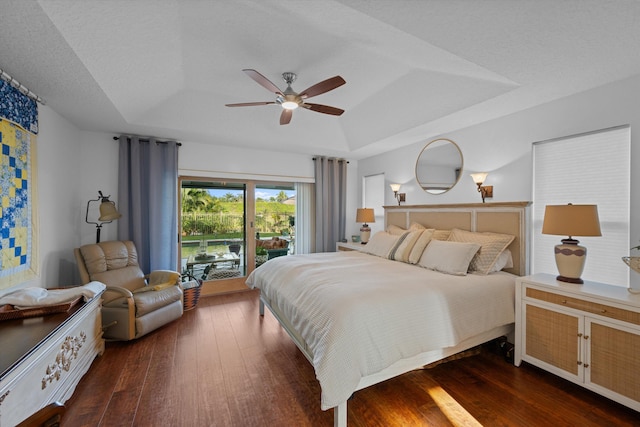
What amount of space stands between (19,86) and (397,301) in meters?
3.45

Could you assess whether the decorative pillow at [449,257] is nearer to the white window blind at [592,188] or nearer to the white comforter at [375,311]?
the white comforter at [375,311]

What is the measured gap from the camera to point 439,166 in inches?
149

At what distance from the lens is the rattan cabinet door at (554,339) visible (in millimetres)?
2008

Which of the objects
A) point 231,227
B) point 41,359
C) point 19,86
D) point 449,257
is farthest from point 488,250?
point 19,86

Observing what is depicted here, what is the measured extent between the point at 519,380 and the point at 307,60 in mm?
3394

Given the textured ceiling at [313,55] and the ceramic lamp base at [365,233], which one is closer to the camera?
the textured ceiling at [313,55]

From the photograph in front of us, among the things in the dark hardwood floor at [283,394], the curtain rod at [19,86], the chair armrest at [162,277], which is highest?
the curtain rod at [19,86]

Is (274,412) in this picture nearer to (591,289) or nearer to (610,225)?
(591,289)

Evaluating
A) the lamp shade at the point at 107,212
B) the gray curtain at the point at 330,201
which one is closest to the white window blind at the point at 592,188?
the gray curtain at the point at 330,201

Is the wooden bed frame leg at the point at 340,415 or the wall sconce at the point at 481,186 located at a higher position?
the wall sconce at the point at 481,186

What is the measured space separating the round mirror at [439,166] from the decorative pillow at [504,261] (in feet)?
3.76

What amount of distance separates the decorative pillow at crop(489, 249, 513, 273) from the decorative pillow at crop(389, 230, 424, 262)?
34.4 inches

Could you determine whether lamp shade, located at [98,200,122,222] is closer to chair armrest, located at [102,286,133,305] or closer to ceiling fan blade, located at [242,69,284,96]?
chair armrest, located at [102,286,133,305]

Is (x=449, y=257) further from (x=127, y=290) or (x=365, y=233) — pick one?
(x=127, y=290)
